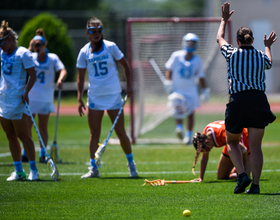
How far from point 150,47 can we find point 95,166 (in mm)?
5515

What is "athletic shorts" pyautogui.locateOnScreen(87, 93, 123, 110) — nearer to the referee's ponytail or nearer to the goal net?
the referee's ponytail

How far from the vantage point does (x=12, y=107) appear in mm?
6312

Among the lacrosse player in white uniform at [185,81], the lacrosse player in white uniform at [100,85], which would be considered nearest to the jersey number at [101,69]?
the lacrosse player in white uniform at [100,85]

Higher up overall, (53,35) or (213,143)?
(53,35)

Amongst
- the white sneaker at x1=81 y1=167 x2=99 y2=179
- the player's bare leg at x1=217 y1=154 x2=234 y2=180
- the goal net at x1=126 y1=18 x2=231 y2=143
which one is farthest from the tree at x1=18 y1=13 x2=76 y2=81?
the player's bare leg at x1=217 y1=154 x2=234 y2=180

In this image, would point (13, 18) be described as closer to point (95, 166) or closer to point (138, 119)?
point (138, 119)

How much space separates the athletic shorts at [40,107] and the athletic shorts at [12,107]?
1802mm

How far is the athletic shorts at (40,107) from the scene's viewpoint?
8.21m

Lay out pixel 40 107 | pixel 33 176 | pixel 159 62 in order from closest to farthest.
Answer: pixel 33 176, pixel 40 107, pixel 159 62

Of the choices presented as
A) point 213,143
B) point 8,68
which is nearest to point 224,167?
point 213,143

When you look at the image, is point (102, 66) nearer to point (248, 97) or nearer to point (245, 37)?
point (245, 37)

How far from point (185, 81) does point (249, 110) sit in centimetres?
614

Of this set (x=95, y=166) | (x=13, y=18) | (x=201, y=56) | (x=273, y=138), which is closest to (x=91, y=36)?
(x=95, y=166)

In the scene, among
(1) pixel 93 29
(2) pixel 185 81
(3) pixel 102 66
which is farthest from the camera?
(2) pixel 185 81
